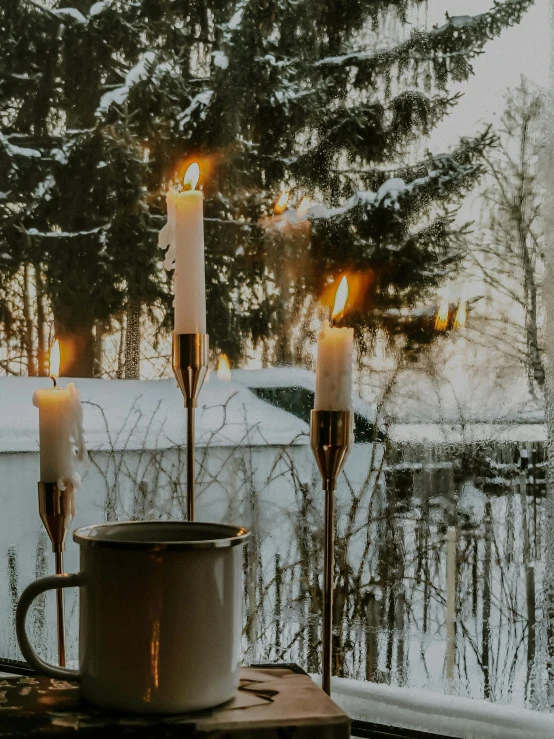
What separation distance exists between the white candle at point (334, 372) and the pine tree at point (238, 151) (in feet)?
1.42

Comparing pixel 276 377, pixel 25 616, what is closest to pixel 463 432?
pixel 276 377

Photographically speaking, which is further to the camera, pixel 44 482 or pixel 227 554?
pixel 44 482

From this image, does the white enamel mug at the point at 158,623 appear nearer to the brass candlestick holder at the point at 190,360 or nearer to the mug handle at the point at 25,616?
the mug handle at the point at 25,616

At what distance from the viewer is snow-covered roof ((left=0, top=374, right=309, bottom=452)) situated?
1.12 metres

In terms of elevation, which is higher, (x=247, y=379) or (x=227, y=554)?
(x=247, y=379)

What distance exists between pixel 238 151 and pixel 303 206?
0.14 meters

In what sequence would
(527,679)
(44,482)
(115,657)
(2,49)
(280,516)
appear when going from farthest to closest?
(2,49) → (280,516) → (527,679) → (44,482) → (115,657)

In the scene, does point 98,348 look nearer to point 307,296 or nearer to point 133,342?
point 133,342

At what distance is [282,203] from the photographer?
1.08 m

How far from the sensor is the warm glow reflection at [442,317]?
97 centimetres

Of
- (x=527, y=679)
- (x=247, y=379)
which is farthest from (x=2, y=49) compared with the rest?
(x=527, y=679)

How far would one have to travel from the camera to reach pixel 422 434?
993 mm

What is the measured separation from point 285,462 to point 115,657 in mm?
664

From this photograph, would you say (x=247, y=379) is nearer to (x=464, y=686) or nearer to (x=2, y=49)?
(x=464, y=686)
